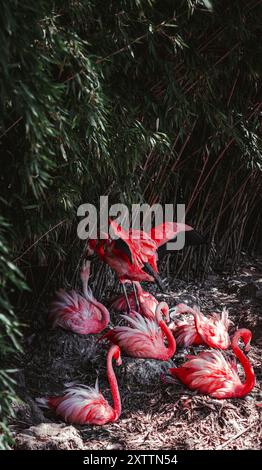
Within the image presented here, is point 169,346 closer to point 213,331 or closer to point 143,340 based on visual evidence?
point 143,340

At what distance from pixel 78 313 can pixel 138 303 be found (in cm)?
31

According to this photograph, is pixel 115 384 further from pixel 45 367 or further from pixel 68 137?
pixel 68 137

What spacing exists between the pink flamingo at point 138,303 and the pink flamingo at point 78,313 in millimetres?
201

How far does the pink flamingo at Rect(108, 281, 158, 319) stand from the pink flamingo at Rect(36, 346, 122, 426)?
568 mm

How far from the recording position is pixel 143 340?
2.78 metres

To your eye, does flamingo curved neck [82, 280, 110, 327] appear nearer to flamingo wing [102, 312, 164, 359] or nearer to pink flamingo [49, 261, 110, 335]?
pink flamingo [49, 261, 110, 335]

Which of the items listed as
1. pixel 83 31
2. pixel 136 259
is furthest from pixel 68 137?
pixel 136 259

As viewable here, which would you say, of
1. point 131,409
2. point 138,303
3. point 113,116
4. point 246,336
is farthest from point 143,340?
point 113,116

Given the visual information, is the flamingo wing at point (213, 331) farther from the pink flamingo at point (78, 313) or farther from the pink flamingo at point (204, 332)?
the pink flamingo at point (78, 313)

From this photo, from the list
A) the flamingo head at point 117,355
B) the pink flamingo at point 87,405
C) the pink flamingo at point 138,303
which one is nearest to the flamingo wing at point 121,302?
the pink flamingo at point 138,303

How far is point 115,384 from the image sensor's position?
2562 mm

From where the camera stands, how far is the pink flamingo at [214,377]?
105 inches
